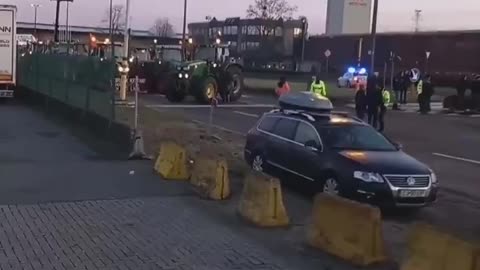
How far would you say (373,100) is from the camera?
24.6m

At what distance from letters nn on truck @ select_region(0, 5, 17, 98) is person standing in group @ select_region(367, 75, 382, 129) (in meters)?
15.9

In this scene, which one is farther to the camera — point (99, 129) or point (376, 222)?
point (99, 129)

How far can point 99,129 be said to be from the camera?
21.8 meters

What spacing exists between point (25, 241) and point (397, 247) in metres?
4.66

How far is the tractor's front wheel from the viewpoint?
3791 centimetres

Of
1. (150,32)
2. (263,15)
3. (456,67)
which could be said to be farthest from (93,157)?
(150,32)

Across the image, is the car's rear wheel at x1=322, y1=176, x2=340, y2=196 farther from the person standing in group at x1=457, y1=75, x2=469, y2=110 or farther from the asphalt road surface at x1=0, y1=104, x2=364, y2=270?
the person standing in group at x1=457, y1=75, x2=469, y2=110

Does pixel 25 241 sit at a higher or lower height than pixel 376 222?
lower

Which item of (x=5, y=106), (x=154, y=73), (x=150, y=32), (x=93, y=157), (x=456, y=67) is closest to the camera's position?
(x=93, y=157)

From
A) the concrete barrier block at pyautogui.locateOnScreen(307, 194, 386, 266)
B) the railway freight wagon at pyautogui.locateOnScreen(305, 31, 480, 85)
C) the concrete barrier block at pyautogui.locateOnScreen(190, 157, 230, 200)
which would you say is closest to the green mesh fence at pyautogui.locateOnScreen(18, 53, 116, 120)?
the concrete barrier block at pyautogui.locateOnScreen(190, 157, 230, 200)

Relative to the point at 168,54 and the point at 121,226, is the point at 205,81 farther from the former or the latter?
the point at 121,226

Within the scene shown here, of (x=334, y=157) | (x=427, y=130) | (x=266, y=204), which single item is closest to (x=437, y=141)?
(x=427, y=130)

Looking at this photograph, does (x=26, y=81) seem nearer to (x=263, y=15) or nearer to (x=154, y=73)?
(x=154, y=73)

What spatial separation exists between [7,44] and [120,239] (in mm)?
25241
